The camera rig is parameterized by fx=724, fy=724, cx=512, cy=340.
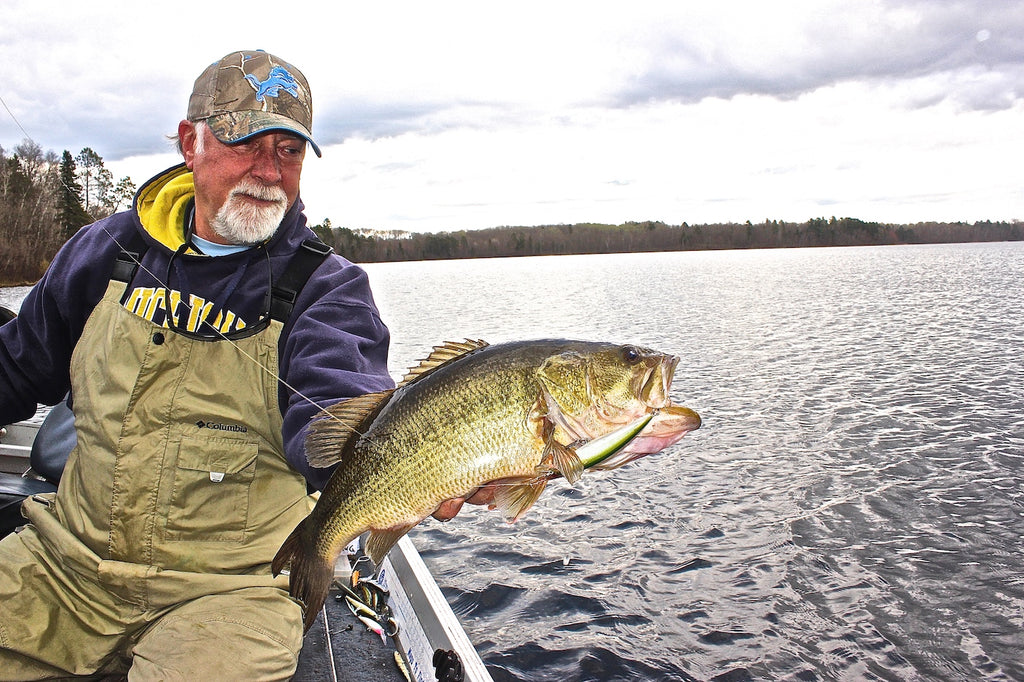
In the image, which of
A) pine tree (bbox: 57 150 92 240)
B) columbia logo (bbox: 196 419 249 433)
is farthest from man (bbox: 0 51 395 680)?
pine tree (bbox: 57 150 92 240)

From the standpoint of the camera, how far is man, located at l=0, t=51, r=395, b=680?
2.69m

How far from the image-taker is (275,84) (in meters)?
3.06

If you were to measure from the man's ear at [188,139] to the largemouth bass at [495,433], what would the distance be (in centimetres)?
165

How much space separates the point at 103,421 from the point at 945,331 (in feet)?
72.9

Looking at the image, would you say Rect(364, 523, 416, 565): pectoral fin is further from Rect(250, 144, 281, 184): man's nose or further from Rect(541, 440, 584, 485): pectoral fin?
Rect(250, 144, 281, 184): man's nose

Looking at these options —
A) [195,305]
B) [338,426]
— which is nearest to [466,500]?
[338,426]

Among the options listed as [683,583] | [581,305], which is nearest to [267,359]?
[683,583]

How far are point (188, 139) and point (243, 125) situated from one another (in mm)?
355

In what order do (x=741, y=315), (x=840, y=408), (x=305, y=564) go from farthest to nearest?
(x=741, y=315) < (x=840, y=408) < (x=305, y=564)

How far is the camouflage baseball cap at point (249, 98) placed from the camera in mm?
2981

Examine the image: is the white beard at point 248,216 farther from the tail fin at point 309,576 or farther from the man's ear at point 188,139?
the tail fin at point 309,576

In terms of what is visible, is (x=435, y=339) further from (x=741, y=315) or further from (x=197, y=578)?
(x=197, y=578)

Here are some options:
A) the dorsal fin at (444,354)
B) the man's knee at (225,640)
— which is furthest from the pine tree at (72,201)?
the dorsal fin at (444,354)

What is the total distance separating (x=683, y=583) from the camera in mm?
6965
